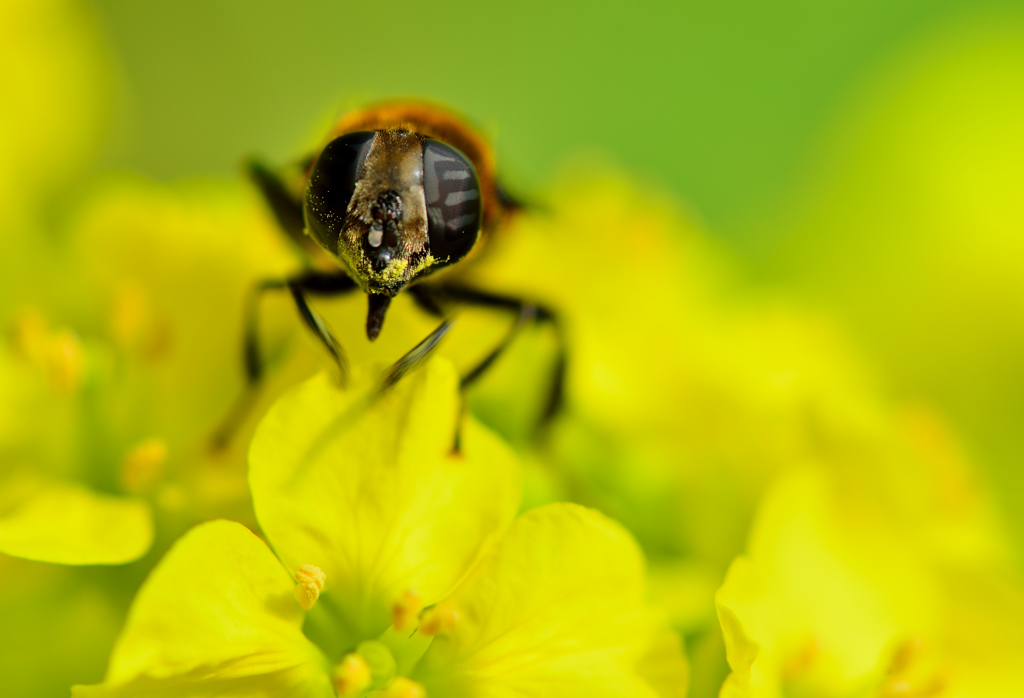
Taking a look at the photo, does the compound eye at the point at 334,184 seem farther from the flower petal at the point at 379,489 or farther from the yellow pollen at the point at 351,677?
the yellow pollen at the point at 351,677

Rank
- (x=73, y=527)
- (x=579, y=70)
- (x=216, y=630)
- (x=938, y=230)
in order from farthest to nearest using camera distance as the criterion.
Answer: (x=579, y=70) → (x=938, y=230) → (x=73, y=527) → (x=216, y=630)

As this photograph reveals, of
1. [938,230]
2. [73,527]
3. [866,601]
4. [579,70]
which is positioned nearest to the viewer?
[73,527]

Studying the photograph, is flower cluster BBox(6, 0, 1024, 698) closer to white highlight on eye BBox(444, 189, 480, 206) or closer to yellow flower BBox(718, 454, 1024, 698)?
yellow flower BBox(718, 454, 1024, 698)

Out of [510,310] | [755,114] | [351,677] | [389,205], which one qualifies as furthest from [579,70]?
[351,677]

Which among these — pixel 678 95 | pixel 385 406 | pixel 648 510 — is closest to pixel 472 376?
pixel 385 406

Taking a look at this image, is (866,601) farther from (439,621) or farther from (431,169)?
(431,169)

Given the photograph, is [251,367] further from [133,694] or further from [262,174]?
[133,694]

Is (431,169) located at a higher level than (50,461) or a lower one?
higher
